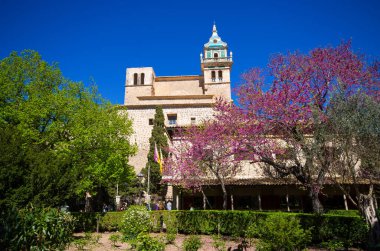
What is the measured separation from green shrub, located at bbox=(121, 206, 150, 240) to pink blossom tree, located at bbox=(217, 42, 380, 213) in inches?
254

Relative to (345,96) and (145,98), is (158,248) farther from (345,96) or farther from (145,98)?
(145,98)

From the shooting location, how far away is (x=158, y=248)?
7.73 meters

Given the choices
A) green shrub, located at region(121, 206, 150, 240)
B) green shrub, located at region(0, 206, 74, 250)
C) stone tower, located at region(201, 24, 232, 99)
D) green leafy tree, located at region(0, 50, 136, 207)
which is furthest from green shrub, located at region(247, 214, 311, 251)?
stone tower, located at region(201, 24, 232, 99)

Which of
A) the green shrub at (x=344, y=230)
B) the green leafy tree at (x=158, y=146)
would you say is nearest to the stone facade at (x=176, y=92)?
the green leafy tree at (x=158, y=146)

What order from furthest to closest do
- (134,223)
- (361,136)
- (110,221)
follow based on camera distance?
(110,221) → (134,223) → (361,136)

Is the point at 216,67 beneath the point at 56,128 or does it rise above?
above

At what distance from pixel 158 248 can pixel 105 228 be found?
33.3 ft

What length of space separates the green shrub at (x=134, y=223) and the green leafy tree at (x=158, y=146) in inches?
727

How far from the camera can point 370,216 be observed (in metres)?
9.30

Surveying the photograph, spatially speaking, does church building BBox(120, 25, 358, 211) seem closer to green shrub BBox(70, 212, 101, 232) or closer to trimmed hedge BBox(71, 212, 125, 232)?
trimmed hedge BBox(71, 212, 125, 232)

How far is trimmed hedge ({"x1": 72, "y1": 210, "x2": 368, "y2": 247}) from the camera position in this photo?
10.1 metres

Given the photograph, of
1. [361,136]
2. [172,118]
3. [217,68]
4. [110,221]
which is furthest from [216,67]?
[361,136]

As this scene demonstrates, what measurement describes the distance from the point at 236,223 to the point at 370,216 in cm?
566

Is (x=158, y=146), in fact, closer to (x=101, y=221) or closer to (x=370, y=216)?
(x=101, y=221)
